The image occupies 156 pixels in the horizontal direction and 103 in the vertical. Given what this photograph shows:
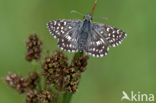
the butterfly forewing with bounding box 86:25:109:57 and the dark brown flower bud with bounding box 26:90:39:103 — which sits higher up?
the butterfly forewing with bounding box 86:25:109:57

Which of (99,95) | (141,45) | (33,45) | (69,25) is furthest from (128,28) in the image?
(33,45)

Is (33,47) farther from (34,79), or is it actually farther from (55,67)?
(55,67)

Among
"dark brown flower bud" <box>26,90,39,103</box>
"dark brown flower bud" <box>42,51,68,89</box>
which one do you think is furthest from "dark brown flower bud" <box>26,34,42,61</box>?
"dark brown flower bud" <box>26,90,39,103</box>

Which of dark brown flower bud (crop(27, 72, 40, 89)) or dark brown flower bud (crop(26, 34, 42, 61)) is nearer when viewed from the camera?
dark brown flower bud (crop(27, 72, 40, 89))

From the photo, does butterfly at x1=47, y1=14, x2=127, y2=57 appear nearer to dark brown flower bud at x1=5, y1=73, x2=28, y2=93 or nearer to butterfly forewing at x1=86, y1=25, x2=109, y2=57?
butterfly forewing at x1=86, y1=25, x2=109, y2=57

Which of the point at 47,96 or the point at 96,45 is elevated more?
the point at 96,45

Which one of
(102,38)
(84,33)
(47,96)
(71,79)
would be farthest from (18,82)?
(102,38)

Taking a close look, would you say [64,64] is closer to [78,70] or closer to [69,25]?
[78,70]

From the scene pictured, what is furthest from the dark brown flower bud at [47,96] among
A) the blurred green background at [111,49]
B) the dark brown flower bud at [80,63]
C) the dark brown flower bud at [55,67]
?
the blurred green background at [111,49]
